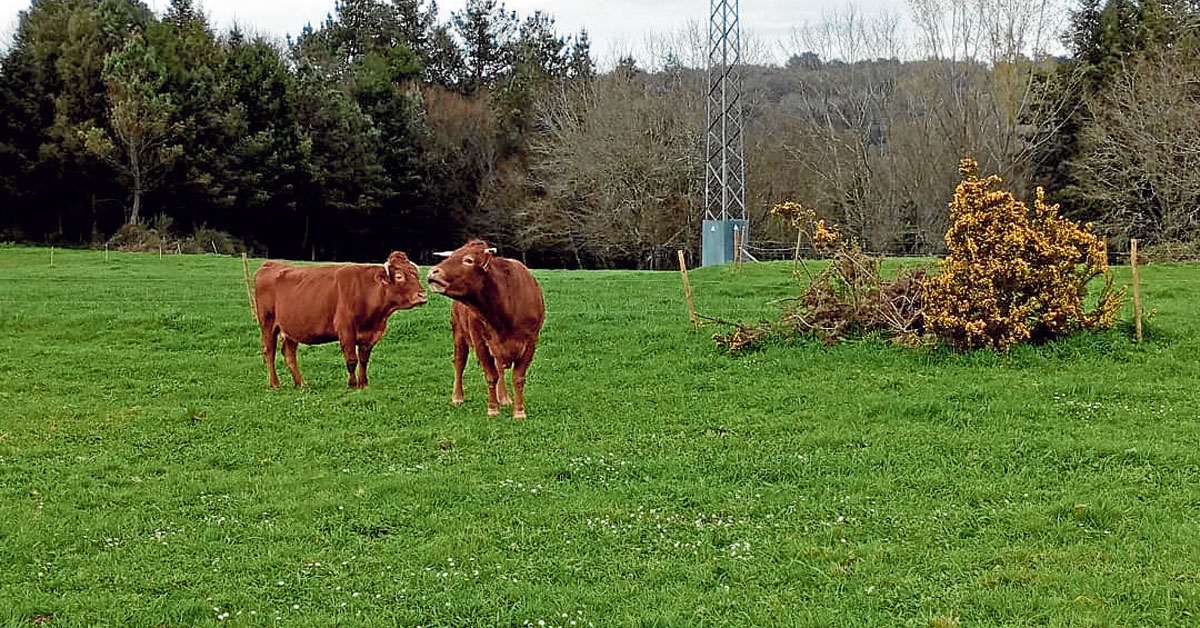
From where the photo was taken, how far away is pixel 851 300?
1554 cm

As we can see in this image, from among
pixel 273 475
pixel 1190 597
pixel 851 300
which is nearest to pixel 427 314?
pixel 851 300

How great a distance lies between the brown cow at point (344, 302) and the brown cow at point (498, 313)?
57.5 inches

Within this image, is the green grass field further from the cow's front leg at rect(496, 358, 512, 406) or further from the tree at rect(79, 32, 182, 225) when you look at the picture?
the tree at rect(79, 32, 182, 225)

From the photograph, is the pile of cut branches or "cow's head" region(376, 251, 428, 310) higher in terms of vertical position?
"cow's head" region(376, 251, 428, 310)

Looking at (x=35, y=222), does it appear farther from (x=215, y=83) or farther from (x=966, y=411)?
(x=966, y=411)

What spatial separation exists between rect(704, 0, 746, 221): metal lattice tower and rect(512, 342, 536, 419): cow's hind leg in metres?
22.5

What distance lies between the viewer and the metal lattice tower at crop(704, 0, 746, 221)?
109 feet

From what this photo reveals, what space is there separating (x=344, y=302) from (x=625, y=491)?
19.1ft

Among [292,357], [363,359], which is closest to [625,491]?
[363,359]

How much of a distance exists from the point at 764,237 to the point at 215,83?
24444 millimetres

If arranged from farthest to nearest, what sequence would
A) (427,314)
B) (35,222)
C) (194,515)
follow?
1. (35,222)
2. (427,314)
3. (194,515)

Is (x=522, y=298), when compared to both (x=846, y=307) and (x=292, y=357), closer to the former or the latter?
(x=292, y=357)

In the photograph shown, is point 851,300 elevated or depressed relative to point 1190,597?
elevated

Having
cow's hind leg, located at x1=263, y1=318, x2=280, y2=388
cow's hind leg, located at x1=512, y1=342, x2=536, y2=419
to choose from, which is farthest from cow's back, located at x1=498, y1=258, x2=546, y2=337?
cow's hind leg, located at x1=263, y1=318, x2=280, y2=388
